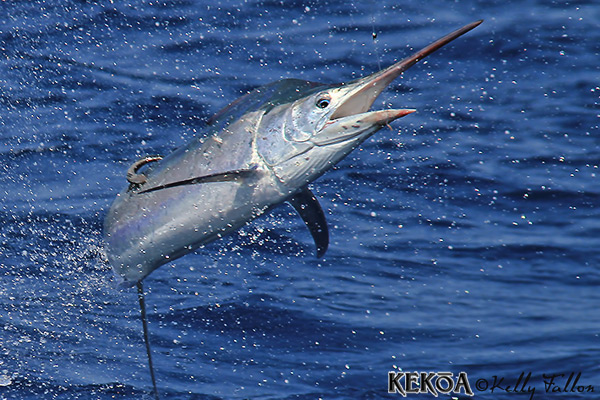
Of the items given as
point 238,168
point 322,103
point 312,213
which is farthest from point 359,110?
point 312,213

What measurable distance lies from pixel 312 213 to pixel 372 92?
101 centimetres

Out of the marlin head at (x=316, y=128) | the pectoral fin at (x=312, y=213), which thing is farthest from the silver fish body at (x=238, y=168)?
the pectoral fin at (x=312, y=213)

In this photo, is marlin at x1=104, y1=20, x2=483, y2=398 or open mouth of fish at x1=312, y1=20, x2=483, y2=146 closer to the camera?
open mouth of fish at x1=312, y1=20, x2=483, y2=146

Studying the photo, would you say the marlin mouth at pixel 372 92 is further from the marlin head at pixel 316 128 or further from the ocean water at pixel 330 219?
the ocean water at pixel 330 219

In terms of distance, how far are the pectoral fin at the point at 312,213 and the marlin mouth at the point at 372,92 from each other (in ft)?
2.06

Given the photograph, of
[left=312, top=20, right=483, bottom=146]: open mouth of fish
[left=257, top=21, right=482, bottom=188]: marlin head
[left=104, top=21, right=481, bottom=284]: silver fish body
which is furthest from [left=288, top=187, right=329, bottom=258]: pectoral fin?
[left=312, top=20, right=483, bottom=146]: open mouth of fish

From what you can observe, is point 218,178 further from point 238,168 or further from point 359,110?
point 359,110

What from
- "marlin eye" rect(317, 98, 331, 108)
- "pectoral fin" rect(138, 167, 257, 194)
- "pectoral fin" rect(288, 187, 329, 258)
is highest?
"marlin eye" rect(317, 98, 331, 108)

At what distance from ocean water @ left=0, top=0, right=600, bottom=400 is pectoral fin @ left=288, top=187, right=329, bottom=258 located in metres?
0.95

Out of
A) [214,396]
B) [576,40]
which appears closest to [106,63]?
[576,40]

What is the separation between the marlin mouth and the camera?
3.77m

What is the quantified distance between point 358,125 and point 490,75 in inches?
282

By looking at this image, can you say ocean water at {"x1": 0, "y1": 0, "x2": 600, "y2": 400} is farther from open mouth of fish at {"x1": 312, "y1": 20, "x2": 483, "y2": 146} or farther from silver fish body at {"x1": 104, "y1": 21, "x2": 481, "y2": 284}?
open mouth of fish at {"x1": 312, "y1": 20, "x2": 483, "y2": 146}

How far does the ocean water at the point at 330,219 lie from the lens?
18.3 feet
